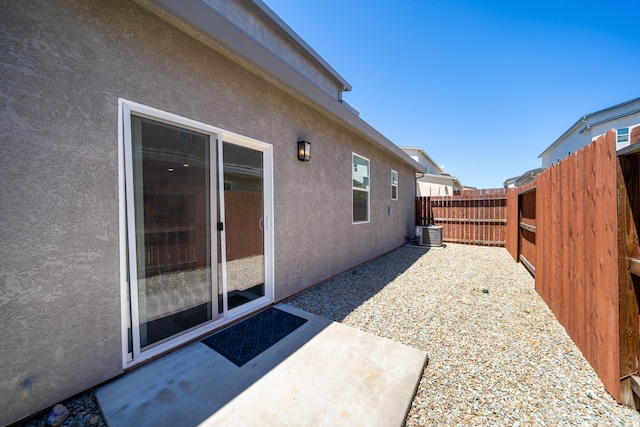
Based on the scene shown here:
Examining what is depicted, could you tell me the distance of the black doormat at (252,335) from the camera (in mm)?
2396

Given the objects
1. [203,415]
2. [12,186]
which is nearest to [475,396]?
[203,415]

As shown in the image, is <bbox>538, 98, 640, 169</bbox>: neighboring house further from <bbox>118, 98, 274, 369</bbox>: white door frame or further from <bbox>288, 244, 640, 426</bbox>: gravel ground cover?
<bbox>118, 98, 274, 369</bbox>: white door frame

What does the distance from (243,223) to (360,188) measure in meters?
3.61

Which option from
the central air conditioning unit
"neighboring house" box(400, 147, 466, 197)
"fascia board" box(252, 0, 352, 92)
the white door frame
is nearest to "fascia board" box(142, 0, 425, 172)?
the white door frame

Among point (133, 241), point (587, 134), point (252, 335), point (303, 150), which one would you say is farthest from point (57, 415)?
point (587, 134)

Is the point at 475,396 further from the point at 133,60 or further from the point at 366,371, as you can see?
the point at 133,60

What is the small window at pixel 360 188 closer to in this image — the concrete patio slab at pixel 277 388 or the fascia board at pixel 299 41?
the fascia board at pixel 299 41

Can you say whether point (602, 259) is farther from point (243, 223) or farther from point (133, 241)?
point (133, 241)

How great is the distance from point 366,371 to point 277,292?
1868 mm

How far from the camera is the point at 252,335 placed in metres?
2.71

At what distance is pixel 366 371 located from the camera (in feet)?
6.95

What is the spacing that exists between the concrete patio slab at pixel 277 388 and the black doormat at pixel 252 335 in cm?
9

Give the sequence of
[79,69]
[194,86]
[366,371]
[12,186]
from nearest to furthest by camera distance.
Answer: [12,186], [79,69], [366,371], [194,86]

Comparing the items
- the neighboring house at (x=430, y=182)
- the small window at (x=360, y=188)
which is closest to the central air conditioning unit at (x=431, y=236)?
the small window at (x=360, y=188)
